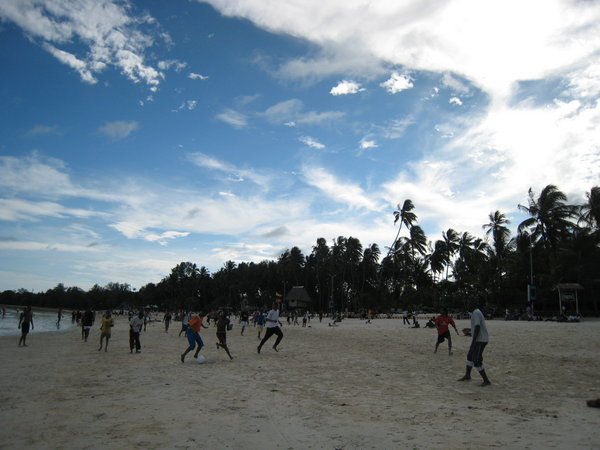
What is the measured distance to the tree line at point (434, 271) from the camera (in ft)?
122

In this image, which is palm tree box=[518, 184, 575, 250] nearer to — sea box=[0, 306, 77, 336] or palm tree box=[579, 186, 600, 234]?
palm tree box=[579, 186, 600, 234]

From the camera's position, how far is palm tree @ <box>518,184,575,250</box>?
37844mm

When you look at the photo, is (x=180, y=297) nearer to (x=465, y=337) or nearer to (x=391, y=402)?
(x=465, y=337)

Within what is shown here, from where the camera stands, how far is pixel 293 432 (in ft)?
17.1

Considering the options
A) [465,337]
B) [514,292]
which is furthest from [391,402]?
[514,292]

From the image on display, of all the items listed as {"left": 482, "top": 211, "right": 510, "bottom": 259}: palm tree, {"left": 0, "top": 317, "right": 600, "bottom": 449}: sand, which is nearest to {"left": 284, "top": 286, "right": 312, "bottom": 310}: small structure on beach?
{"left": 482, "top": 211, "right": 510, "bottom": 259}: palm tree

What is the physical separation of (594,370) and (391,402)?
6.35 meters

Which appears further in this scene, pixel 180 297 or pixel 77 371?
pixel 180 297

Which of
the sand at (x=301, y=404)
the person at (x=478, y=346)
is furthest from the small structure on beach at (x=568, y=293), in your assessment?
the person at (x=478, y=346)

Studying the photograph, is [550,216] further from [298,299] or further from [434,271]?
[298,299]

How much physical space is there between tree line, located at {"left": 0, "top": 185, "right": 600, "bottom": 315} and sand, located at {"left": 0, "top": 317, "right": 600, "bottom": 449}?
30.0 metres

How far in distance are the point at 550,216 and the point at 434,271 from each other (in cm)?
2636

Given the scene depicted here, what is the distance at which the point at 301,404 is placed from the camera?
6.67m

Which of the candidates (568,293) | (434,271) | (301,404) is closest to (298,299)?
(434,271)
